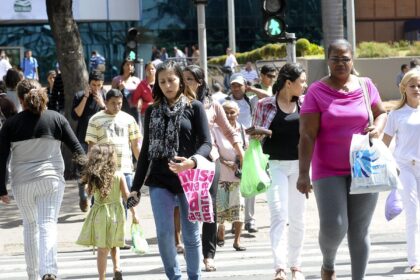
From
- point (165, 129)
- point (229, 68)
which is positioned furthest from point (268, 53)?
point (165, 129)

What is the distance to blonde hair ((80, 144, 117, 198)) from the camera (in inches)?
344

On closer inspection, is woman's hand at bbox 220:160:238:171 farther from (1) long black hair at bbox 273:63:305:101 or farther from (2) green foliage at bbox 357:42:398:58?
(2) green foliage at bbox 357:42:398:58

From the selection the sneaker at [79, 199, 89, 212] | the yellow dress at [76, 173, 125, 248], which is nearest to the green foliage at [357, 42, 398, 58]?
the sneaker at [79, 199, 89, 212]

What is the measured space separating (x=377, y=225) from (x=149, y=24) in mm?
41282

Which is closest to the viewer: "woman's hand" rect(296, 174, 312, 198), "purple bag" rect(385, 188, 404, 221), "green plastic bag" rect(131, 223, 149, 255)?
"woman's hand" rect(296, 174, 312, 198)

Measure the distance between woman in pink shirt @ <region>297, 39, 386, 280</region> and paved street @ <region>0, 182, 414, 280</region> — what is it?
210 centimetres

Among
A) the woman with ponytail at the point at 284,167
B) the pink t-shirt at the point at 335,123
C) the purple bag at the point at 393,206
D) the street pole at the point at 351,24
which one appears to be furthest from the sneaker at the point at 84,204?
the street pole at the point at 351,24

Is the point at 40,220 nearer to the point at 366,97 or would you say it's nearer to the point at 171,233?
the point at 171,233

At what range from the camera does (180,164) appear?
7.22m

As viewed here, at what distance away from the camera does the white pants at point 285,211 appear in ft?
28.2

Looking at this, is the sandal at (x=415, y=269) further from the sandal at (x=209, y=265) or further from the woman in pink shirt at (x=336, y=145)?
the woman in pink shirt at (x=336, y=145)

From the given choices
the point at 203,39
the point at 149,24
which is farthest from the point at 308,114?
the point at 149,24

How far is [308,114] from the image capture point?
22.7ft

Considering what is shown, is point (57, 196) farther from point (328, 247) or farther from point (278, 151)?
point (328, 247)
